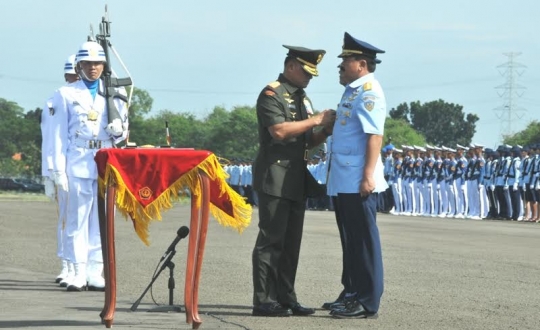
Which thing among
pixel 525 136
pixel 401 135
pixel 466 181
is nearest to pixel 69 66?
pixel 466 181

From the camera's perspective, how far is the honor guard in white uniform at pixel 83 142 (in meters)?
12.1

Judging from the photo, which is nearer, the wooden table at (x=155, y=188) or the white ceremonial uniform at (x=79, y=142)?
the wooden table at (x=155, y=188)

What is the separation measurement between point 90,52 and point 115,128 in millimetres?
711

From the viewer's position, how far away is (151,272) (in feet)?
46.8

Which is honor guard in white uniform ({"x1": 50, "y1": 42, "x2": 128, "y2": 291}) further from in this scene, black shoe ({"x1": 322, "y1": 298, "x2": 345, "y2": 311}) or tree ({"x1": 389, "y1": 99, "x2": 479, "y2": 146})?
tree ({"x1": 389, "y1": 99, "x2": 479, "y2": 146})

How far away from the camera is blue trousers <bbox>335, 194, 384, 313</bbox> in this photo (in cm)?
1012

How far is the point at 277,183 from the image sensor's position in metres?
10.4

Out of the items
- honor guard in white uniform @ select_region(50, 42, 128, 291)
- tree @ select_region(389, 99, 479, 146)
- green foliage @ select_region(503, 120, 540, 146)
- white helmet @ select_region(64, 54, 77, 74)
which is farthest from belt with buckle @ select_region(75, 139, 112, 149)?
tree @ select_region(389, 99, 479, 146)

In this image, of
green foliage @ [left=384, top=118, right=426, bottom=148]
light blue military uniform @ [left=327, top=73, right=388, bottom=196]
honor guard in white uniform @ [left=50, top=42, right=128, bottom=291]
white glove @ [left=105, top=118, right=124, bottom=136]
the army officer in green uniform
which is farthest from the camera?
green foliage @ [left=384, top=118, right=426, bottom=148]

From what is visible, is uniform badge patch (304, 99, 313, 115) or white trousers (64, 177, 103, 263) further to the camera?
white trousers (64, 177, 103, 263)

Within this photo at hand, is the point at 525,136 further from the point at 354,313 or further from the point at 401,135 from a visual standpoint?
the point at 354,313

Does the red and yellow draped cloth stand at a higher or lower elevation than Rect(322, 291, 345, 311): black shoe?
higher

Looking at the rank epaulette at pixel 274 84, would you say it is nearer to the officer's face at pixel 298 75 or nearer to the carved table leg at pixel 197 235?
the officer's face at pixel 298 75

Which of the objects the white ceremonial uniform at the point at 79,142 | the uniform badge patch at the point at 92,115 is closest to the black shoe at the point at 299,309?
the white ceremonial uniform at the point at 79,142
